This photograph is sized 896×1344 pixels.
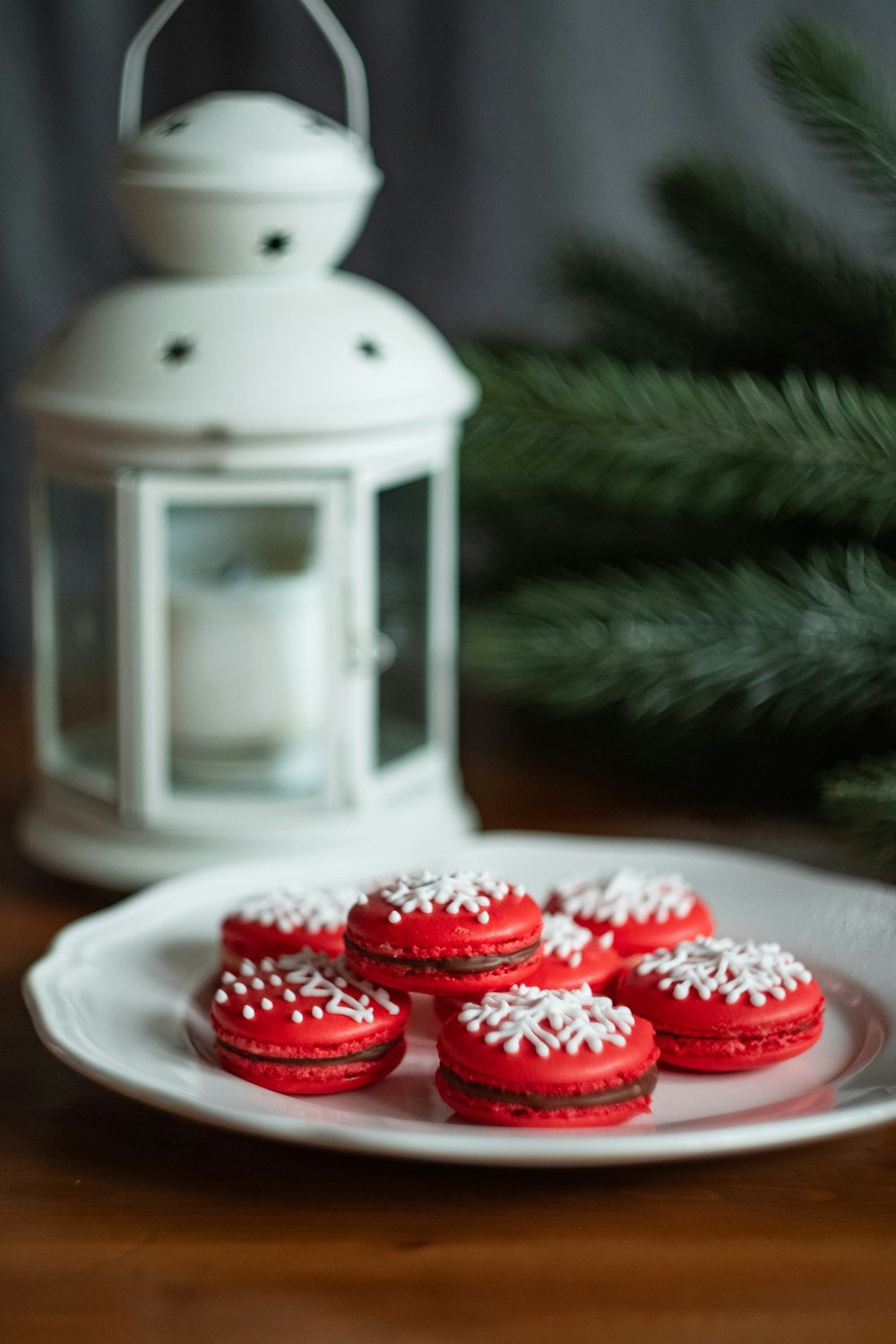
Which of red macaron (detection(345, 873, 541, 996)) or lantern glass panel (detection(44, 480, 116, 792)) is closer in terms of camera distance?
red macaron (detection(345, 873, 541, 996))

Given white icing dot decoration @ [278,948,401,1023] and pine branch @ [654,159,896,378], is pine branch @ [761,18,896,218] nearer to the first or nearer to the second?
pine branch @ [654,159,896,378]

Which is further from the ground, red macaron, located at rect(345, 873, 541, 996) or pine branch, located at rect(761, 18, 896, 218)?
pine branch, located at rect(761, 18, 896, 218)

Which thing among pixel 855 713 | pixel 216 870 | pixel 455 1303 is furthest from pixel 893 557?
pixel 455 1303

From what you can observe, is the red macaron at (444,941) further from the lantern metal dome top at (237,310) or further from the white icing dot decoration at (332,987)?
the lantern metal dome top at (237,310)

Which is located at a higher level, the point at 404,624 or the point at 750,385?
the point at 750,385

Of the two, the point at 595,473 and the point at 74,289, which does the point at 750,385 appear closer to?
the point at 595,473

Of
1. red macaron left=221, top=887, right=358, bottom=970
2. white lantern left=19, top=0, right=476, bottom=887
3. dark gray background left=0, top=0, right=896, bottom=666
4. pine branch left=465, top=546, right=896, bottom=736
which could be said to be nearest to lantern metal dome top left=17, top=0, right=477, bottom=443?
white lantern left=19, top=0, right=476, bottom=887

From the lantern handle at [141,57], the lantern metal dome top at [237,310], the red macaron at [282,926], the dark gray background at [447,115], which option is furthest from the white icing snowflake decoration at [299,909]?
the dark gray background at [447,115]
